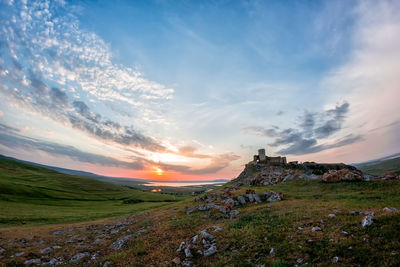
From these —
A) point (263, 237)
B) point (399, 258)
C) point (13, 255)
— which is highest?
point (399, 258)

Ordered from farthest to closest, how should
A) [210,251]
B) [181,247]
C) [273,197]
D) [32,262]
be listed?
1. [273,197]
2. [32,262]
3. [181,247]
4. [210,251]

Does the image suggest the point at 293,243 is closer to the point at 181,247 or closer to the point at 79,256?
the point at 181,247

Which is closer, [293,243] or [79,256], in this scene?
[293,243]

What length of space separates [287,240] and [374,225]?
493 centimetres

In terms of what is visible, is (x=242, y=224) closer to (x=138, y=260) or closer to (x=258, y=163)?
(x=138, y=260)

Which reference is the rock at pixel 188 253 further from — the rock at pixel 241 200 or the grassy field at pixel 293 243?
the rock at pixel 241 200

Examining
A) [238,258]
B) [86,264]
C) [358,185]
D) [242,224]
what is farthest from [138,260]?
[358,185]

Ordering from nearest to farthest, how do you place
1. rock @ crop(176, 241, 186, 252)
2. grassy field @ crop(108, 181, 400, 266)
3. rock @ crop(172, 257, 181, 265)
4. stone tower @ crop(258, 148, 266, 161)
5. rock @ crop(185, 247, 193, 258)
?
grassy field @ crop(108, 181, 400, 266)
rock @ crop(172, 257, 181, 265)
rock @ crop(185, 247, 193, 258)
rock @ crop(176, 241, 186, 252)
stone tower @ crop(258, 148, 266, 161)

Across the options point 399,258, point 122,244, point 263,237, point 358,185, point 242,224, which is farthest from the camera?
point 358,185

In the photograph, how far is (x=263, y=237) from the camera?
12.5 m

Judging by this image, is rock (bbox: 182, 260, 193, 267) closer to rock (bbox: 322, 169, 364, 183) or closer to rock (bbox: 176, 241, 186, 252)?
rock (bbox: 176, 241, 186, 252)

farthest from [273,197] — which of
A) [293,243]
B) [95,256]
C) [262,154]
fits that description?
[262,154]

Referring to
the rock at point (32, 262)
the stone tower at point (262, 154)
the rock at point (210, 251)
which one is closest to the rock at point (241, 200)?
the rock at point (210, 251)

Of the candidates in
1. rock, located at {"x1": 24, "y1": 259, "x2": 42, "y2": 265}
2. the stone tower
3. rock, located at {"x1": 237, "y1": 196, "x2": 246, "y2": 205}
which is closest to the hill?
rock, located at {"x1": 24, "y1": 259, "x2": 42, "y2": 265}
